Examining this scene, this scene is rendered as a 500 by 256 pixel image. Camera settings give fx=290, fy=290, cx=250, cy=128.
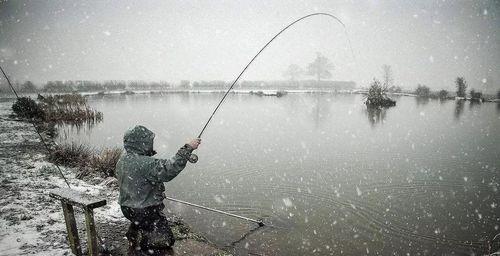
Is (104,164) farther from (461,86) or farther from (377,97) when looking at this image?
(461,86)

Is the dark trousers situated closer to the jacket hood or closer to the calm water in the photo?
the jacket hood

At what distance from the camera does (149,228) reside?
11.4 ft

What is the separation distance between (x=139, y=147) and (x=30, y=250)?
2.75m

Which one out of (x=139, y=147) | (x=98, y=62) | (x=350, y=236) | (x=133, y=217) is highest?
(x=98, y=62)

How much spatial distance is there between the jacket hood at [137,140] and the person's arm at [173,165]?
341 millimetres

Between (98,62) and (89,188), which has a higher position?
(98,62)

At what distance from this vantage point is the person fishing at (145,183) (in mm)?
3135

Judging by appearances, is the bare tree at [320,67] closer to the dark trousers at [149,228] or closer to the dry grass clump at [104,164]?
the dry grass clump at [104,164]

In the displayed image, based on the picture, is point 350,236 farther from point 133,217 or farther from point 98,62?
point 98,62

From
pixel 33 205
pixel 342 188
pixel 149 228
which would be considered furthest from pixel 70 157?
pixel 342 188

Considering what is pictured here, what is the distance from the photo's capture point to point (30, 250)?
433 cm

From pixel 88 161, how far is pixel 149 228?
705 centimetres

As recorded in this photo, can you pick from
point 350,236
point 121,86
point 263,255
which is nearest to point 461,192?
point 350,236

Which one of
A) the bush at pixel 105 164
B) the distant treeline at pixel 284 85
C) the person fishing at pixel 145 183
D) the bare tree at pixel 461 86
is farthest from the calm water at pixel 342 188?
the distant treeline at pixel 284 85
